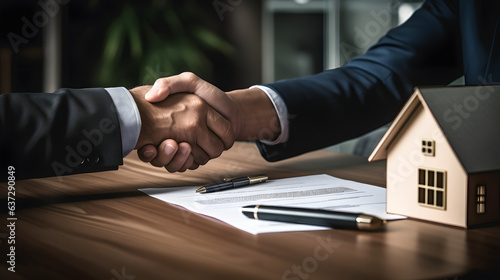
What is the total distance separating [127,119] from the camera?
97 cm

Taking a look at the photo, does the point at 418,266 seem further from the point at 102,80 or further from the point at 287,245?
the point at 102,80

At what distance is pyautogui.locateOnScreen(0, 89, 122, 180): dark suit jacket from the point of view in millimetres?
890

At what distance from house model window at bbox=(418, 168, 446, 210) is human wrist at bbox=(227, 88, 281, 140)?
0.55 meters

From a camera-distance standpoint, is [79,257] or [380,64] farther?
[380,64]

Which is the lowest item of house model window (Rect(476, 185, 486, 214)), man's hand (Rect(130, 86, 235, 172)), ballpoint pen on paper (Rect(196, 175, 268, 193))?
ballpoint pen on paper (Rect(196, 175, 268, 193))

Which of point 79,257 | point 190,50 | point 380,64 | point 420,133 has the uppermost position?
point 190,50

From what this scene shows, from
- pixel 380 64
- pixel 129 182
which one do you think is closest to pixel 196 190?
pixel 129 182

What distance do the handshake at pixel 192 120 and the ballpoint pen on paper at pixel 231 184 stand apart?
0.15m

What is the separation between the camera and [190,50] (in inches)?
134

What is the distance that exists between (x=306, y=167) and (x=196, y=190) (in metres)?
0.34

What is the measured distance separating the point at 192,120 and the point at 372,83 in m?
0.52

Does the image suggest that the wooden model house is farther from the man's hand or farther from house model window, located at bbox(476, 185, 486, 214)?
Result: the man's hand

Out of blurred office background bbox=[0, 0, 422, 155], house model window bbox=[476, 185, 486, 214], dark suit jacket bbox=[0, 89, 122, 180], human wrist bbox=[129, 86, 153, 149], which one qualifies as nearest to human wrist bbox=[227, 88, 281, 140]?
human wrist bbox=[129, 86, 153, 149]

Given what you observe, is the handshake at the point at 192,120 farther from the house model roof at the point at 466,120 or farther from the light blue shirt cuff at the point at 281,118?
the house model roof at the point at 466,120
